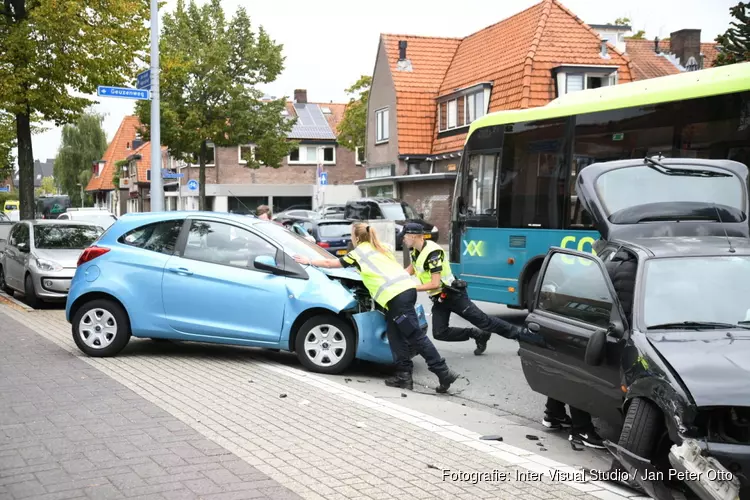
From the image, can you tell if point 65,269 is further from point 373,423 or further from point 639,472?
point 639,472

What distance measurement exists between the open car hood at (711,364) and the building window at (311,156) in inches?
2184

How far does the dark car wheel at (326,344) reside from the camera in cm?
865

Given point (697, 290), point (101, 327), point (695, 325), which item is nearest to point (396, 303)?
point (697, 290)

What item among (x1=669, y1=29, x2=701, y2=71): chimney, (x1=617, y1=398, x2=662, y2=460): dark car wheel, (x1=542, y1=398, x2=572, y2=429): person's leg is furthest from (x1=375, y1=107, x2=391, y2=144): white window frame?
(x1=617, y1=398, x2=662, y2=460): dark car wheel

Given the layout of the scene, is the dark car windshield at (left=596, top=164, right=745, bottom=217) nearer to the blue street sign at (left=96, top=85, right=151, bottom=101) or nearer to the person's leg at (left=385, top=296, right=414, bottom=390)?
the person's leg at (left=385, top=296, right=414, bottom=390)

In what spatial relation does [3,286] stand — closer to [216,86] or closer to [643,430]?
[643,430]

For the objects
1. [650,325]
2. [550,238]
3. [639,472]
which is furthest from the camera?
[550,238]

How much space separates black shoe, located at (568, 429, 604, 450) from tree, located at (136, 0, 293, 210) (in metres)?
33.6

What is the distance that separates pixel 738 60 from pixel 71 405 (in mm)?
15795

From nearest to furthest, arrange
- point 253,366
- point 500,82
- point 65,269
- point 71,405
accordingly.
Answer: point 71,405 < point 253,366 < point 65,269 < point 500,82

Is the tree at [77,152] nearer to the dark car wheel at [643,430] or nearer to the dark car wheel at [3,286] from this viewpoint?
the dark car wheel at [3,286]

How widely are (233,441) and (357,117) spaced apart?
46172mm

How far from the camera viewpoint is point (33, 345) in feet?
33.4

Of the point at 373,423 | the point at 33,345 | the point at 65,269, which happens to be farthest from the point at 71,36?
the point at 373,423
